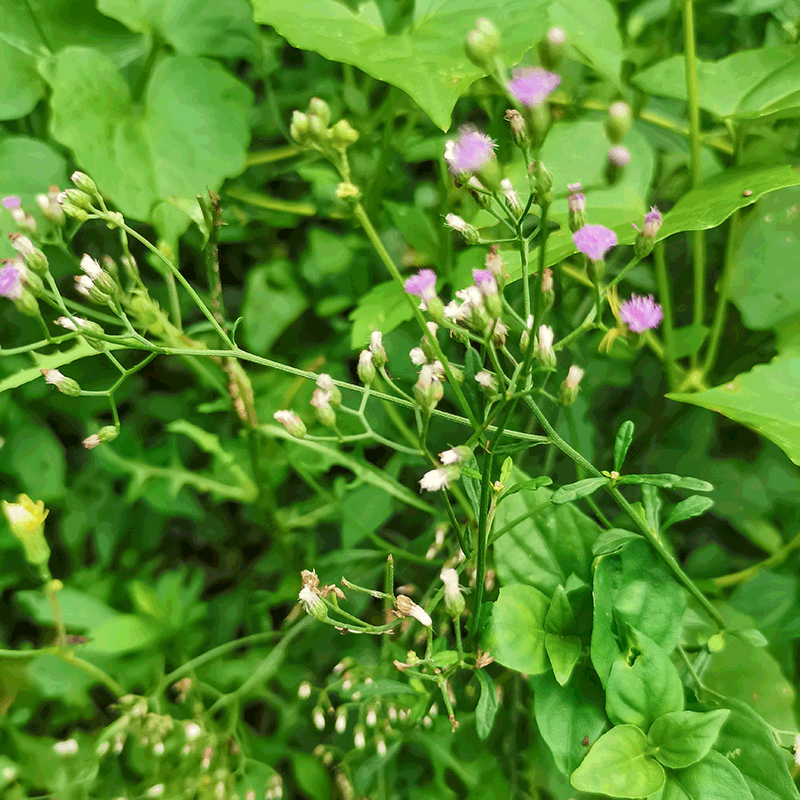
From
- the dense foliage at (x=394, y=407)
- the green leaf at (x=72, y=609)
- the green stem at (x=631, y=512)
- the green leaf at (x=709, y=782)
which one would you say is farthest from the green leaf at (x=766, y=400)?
the green leaf at (x=72, y=609)

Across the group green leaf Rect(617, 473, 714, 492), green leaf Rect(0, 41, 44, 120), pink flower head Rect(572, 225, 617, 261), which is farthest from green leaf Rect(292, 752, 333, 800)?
green leaf Rect(0, 41, 44, 120)

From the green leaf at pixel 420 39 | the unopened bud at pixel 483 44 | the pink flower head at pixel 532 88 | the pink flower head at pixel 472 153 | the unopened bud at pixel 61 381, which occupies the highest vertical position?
the unopened bud at pixel 483 44

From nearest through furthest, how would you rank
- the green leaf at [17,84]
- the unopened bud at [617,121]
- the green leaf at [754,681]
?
1. the unopened bud at [617,121]
2. the green leaf at [754,681]
3. the green leaf at [17,84]

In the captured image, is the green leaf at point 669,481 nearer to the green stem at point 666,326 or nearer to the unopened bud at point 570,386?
the unopened bud at point 570,386

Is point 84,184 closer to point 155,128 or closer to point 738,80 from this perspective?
point 155,128

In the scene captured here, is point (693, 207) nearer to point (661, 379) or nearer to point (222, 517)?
point (661, 379)

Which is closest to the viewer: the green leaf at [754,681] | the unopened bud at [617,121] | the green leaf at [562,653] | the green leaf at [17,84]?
the unopened bud at [617,121]

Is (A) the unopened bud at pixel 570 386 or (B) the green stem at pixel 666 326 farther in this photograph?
(B) the green stem at pixel 666 326
